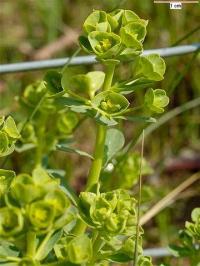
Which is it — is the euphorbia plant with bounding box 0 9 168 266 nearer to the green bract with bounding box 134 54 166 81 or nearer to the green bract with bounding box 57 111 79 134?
the green bract with bounding box 134 54 166 81

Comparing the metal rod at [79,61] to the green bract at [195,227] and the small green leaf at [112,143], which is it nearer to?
the small green leaf at [112,143]

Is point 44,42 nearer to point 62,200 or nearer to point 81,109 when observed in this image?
point 81,109

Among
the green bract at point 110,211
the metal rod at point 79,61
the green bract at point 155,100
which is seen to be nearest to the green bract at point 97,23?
the green bract at point 155,100

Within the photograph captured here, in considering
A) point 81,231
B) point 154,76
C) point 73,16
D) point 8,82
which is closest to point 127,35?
point 154,76

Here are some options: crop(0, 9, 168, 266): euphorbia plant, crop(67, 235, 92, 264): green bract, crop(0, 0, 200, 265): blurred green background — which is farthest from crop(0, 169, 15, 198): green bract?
crop(0, 0, 200, 265): blurred green background

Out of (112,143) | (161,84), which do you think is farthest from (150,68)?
(161,84)
